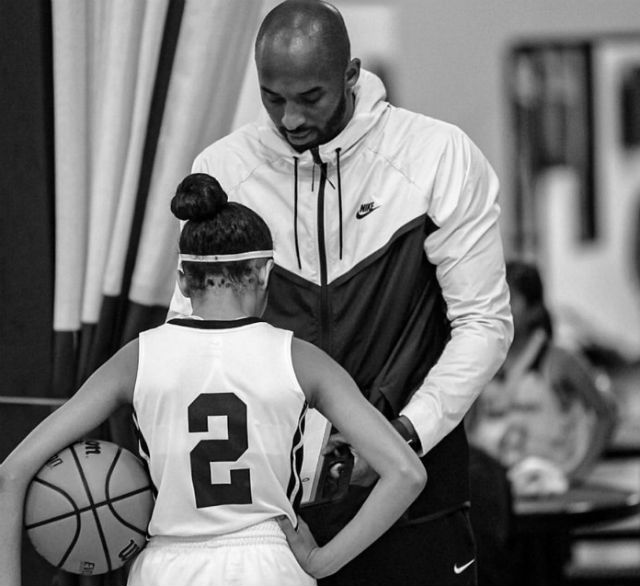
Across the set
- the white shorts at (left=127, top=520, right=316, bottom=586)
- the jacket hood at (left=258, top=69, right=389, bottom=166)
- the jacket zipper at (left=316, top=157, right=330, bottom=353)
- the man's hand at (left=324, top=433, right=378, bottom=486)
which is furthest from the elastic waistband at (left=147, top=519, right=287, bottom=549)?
the jacket hood at (left=258, top=69, right=389, bottom=166)

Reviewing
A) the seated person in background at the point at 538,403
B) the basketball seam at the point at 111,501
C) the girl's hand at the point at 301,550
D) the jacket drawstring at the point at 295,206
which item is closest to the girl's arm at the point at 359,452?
the girl's hand at the point at 301,550

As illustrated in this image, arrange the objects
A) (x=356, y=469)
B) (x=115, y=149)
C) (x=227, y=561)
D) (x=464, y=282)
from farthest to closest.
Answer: (x=115, y=149) < (x=464, y=282) < (x=356, y=469) < (x=227, y=561)

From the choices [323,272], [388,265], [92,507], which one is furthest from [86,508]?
[388,265]

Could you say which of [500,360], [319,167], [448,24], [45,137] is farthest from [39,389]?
[448,24]

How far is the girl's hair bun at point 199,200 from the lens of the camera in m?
2.25

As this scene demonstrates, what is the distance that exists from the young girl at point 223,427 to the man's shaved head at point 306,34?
392mm

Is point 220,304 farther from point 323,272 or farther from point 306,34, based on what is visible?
point 306,34

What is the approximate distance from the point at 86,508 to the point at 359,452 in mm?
522

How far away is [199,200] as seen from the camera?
225 cm

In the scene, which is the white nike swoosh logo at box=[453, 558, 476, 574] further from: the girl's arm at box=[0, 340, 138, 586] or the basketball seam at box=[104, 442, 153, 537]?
the girl's arm at box=[0, 340, 138, 586]

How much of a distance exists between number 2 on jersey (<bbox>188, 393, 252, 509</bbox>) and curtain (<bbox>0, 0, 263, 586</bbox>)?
687 mm

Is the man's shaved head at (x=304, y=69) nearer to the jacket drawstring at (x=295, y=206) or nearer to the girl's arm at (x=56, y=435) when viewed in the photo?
the jacket drawstring at (x=295, y=206)

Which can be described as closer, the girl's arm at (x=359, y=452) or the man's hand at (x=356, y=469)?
the girl's arm at (x=359, y=452)

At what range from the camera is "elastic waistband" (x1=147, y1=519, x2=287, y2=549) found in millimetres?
2221
